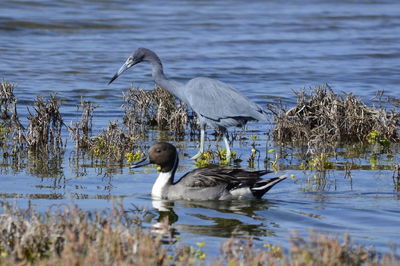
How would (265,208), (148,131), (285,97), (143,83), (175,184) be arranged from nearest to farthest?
(265,208)
(175,184)
(148,131)
(285,97)
(143,83)

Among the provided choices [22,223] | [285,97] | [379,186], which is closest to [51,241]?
[22,223]

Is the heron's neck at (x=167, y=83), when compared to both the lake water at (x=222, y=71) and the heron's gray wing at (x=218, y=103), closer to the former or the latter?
the heron's gray wing at (x=218, y=103)

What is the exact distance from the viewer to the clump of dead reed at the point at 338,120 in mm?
11156

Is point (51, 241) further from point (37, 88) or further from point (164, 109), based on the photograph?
point (37, 88)

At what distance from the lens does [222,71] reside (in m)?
17.9

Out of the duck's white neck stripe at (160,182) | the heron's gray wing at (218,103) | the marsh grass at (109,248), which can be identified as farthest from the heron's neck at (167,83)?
the marsh grass at (109,248)

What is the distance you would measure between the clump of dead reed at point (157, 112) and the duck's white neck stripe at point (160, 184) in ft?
8.37

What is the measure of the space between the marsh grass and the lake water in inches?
15.2

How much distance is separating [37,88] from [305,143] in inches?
227

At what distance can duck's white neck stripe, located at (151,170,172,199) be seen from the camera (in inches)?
346

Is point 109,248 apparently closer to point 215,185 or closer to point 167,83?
point 215,185

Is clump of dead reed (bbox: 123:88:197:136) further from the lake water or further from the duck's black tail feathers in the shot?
the duck's black tail feathers

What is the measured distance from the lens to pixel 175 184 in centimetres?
899

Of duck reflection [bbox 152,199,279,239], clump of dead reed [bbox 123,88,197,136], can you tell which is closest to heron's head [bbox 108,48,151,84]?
clump of dead reed [bbox 123,88,197,136]
